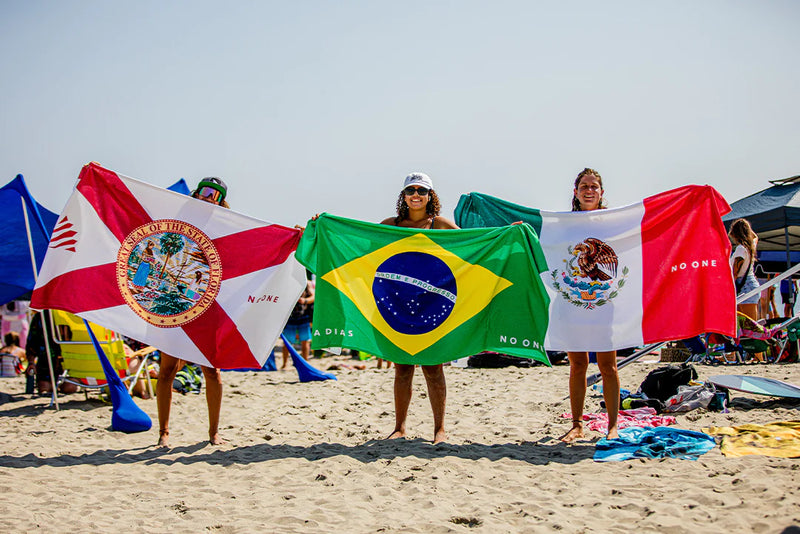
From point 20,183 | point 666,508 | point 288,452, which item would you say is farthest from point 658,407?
point 20,183

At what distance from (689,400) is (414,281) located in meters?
2.75

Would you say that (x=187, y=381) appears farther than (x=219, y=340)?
Yes

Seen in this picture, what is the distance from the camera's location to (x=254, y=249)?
17.3ft

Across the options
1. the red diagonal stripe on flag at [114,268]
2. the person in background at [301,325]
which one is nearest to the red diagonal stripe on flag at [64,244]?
the red diagonal stripe on flag at [114,268]

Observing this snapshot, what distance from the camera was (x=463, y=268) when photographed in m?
5.00

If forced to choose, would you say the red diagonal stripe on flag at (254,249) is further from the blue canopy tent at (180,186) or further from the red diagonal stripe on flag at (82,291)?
the blue canopy tent at (180,186)

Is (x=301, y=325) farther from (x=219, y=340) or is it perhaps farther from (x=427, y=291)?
(x=427, y=291)

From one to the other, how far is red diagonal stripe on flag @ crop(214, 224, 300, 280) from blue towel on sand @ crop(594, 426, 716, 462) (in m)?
2.80

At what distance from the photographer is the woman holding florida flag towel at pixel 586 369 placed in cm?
471

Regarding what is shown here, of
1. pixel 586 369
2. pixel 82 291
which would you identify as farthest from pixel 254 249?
pixel 586 369

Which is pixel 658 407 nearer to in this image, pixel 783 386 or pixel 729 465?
pixel 783 386

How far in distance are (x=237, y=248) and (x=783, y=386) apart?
4915mm

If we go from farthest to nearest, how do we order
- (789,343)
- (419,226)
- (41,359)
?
(789,343) → (41,359) → (419,226)

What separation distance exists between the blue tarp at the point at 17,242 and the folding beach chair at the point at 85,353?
0.74m
